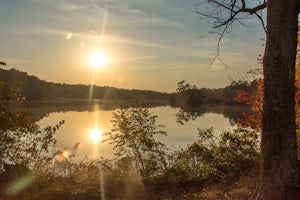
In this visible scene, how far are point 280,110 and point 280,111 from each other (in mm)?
14

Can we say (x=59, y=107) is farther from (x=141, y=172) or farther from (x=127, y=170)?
(x=127, y=170)

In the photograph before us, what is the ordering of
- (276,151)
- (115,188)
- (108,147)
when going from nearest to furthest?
(276,151) < (115,188) < (108,147)

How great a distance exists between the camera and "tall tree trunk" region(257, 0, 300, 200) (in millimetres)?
4512

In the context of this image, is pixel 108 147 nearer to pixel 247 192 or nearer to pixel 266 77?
pixel 247 192

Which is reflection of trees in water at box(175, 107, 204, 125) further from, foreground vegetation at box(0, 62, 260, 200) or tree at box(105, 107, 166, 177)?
foreground vegetation at box(0, 62, 260, 200)

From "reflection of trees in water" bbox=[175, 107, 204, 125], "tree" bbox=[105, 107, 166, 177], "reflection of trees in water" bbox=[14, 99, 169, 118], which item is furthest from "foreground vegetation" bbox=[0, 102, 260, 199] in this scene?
"reflection of trees in water" bbox=[175, 107, 204, 125]

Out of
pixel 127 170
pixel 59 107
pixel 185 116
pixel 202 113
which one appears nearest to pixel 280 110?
pixel 127 170

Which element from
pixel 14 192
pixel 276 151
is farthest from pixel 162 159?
pixel 276 151

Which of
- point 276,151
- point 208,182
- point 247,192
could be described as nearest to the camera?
point 276,151

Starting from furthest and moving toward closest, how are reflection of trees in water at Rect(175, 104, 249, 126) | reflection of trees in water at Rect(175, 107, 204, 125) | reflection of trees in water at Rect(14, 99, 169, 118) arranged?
reflection of trees in water at Rect(175, 104, 249, 126)
reflection of trees in water at Rect(175, 107, 204, 125)
reflection of trees in water at Rect(14, 99, 169, 118)

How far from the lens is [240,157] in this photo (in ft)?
30.0

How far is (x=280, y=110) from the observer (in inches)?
177

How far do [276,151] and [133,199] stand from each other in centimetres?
343

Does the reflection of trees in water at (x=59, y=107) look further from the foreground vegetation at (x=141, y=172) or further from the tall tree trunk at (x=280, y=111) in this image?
the tall tree trunk at (x=280, y=111)
